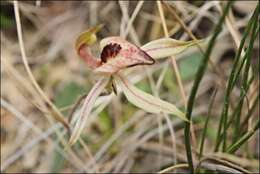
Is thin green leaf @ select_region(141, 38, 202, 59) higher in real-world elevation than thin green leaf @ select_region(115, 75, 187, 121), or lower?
higher

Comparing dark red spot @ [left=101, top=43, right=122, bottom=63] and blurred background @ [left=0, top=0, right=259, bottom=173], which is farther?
blurred background @ [left=0, top=0, right=259, bottom=173]


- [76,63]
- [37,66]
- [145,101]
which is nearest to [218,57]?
[76,63]

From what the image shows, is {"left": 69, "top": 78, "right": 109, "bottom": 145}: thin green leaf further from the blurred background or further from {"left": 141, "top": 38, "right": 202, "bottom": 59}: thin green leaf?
the blurred background

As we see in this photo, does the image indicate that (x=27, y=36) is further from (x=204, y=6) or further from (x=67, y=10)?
(x=204, y=6)

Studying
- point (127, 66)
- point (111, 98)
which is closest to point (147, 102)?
point (127, 66)

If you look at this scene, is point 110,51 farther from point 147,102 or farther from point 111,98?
point 111,98

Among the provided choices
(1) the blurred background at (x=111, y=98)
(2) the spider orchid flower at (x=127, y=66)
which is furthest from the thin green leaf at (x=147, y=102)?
(1) the blurred background at (x=111, y=98)

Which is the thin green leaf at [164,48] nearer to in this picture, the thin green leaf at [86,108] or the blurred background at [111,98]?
the thin green leaf at [86,108]

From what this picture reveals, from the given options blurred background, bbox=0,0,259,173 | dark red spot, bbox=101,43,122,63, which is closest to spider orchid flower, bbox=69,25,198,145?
dark red spot, bbox=101,43,122,63
